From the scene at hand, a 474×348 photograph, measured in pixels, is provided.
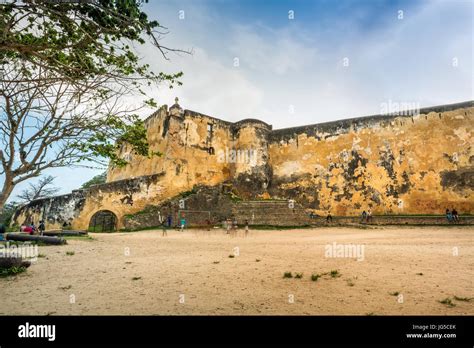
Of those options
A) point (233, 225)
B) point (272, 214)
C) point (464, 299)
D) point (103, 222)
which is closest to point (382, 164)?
point (272, 214)

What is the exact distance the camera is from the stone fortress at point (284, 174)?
17.8 m

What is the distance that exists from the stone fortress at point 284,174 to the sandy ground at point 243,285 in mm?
10993

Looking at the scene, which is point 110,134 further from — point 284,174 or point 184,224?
point 284,174

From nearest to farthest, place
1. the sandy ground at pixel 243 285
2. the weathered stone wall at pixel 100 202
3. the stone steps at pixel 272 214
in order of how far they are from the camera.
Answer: the sandy ground at pixel 243 285 → the stone steps at pixel 272 214 → the weathered stone wall at pixel 100 202

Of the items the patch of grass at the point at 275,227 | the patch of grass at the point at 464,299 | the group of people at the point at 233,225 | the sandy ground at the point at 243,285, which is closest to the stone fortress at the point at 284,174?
the patch of grass at the point at 275,227

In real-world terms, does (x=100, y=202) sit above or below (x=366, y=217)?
above

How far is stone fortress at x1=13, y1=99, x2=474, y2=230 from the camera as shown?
1784cm

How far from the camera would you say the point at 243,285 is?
498 cm

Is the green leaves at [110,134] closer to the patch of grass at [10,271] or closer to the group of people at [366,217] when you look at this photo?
the patch of grass at [10,271]

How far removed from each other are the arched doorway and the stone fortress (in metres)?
0.08

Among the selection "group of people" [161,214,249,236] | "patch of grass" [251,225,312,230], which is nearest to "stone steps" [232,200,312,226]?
"patch of grass" [251,225,312,230]

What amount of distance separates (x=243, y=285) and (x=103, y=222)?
1726 centimetres

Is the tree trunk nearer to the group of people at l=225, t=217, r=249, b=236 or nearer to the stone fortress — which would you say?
the group of people at l=225, t=217, r=249, b=236

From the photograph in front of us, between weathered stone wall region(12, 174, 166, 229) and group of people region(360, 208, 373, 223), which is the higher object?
weathered stone wall region(12, 174, 166, 229)
